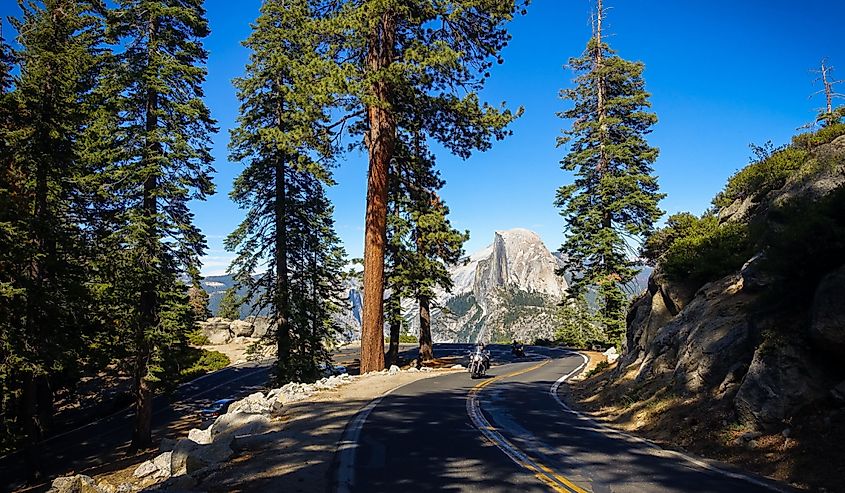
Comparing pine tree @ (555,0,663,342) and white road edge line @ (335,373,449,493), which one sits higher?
pine tree @ (555,0,663,342)

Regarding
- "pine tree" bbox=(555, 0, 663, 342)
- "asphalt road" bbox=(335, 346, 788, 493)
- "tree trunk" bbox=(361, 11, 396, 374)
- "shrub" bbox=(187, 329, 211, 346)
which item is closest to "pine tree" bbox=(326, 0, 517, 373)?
"tree trunk" bbox=(361, 11, 396, 374)

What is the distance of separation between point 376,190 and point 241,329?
1557 inches

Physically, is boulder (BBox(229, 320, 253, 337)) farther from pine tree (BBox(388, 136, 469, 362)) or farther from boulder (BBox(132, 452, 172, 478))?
boulder (BBox(132, 452, 172, 478))

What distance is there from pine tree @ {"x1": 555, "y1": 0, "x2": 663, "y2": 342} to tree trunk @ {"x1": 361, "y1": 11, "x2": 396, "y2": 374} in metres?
19.1

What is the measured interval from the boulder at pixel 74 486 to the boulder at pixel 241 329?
39639 mm

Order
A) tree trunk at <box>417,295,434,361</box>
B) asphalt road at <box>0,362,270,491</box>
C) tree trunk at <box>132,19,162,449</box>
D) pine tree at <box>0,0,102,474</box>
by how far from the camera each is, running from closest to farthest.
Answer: pine tree at <box>0,0,102,474</box>
asphalt road at <box>0,362,270,491</box>
tree trunk at <box>132,19,162,449</box>
tree trunk at <box>417,295,434,361</box>

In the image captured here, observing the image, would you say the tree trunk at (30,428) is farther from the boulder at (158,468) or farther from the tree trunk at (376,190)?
the tree trunk at (376,190)

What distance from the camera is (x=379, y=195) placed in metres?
17.4

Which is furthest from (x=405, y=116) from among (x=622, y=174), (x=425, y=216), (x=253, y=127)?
(x=622, y=174)

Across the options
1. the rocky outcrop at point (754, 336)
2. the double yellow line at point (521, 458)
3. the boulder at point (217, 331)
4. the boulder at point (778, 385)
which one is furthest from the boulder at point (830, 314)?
the boulder at point (217, 331)

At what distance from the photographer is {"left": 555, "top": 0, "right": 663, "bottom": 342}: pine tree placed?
3092 cm

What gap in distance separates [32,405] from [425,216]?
16.9 m

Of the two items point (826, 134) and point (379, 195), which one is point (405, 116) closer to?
point (379, 195)

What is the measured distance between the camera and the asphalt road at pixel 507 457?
5855mm
